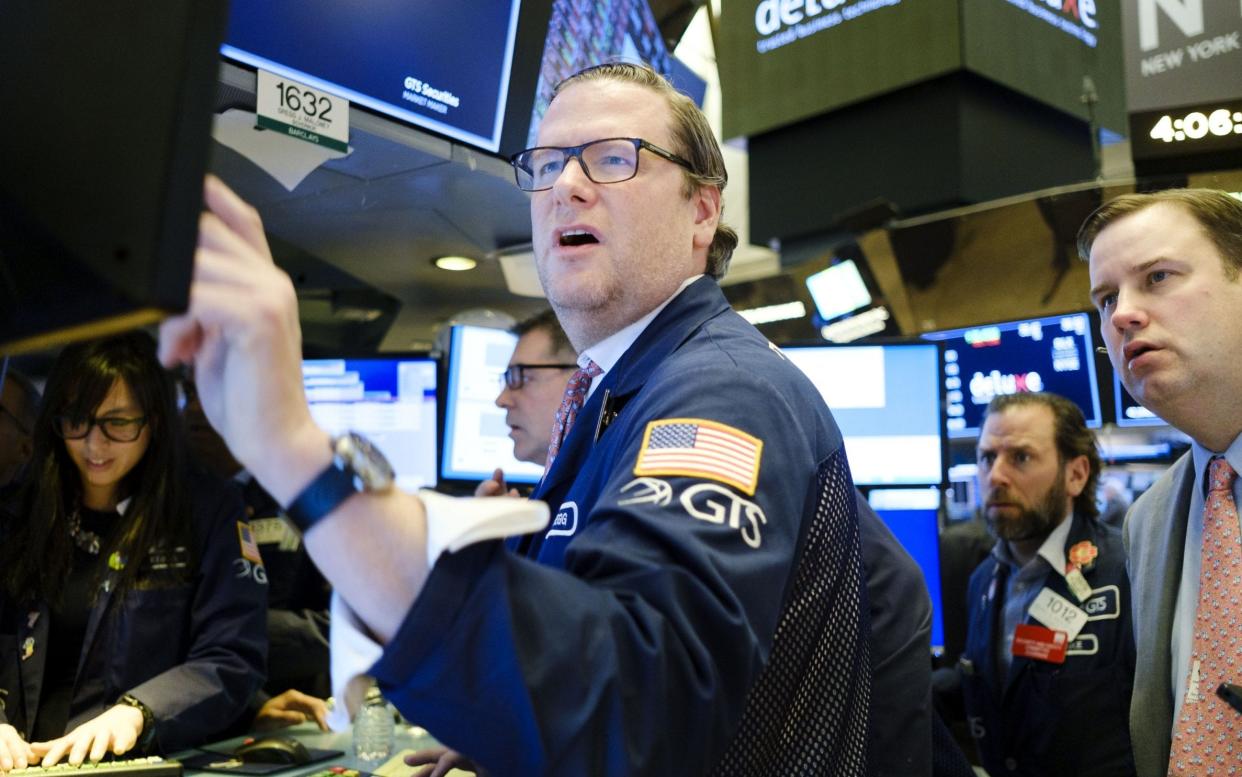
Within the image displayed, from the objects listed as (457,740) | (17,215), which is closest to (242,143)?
(17,215)

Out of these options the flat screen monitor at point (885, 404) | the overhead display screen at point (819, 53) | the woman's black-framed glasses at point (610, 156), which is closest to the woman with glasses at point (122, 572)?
the woman's black-framed glasses at point (610, 156)

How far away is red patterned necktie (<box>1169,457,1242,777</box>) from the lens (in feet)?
5.69

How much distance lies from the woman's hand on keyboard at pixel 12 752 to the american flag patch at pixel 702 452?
54.7 inches

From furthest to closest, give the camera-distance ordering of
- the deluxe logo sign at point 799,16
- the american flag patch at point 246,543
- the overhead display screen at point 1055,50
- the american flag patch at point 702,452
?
1. the deluxe logo sign at point 799,16
2. the overhead display screen at point 1055,50
3. the american flag patch at point 246,543
4. the american flag patch at point 702,452

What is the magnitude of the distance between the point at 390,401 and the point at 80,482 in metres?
0.87

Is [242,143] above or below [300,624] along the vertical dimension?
above

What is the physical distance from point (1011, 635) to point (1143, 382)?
1.55 meters

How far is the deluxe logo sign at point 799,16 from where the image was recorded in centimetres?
577

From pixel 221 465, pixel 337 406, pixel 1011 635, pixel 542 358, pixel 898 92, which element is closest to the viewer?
pixel 542 358

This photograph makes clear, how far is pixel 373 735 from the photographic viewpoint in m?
2.15

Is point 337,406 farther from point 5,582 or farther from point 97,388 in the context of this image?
point 5,582

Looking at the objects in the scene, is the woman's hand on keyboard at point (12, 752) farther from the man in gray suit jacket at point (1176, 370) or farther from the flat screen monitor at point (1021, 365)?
the flat screen monitor at point (1021, 365)

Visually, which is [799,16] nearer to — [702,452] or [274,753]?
[274,753]

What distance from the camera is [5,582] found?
7.18 ft
